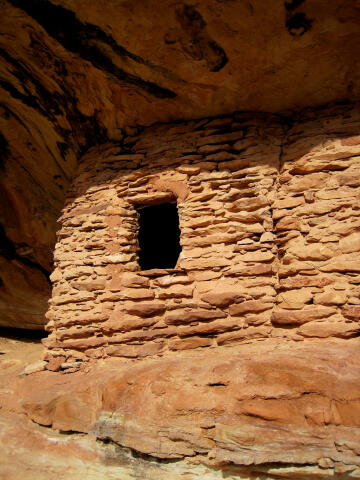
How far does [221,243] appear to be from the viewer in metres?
3.07

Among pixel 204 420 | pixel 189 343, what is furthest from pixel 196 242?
pixel 204 420

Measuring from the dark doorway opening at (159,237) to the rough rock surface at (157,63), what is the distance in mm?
1323

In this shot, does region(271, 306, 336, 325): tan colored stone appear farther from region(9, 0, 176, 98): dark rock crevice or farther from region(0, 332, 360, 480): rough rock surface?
region(9, 0, 176, 98): dark rock crevice

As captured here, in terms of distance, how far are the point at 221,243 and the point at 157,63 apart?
181 centimetres

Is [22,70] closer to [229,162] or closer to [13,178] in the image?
[13,178]

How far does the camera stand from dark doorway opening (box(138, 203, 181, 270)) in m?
4.91

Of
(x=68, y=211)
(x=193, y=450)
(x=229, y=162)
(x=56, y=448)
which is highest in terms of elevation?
(x=229, y=162)

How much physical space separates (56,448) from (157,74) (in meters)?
3.23

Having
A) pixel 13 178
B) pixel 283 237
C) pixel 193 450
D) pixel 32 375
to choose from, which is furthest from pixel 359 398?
pixel 13 178

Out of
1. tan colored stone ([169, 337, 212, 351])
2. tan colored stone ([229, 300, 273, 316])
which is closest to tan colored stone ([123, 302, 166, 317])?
tan colored stone ([169, 337, 212, 351])

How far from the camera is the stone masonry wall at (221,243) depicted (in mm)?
2725

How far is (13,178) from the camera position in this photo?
499 centimetres

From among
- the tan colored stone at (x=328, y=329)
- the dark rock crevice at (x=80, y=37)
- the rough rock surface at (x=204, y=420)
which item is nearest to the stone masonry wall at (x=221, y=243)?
the tan colored stone at (x=328, y=329)

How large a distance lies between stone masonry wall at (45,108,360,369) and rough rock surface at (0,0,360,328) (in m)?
0.27
